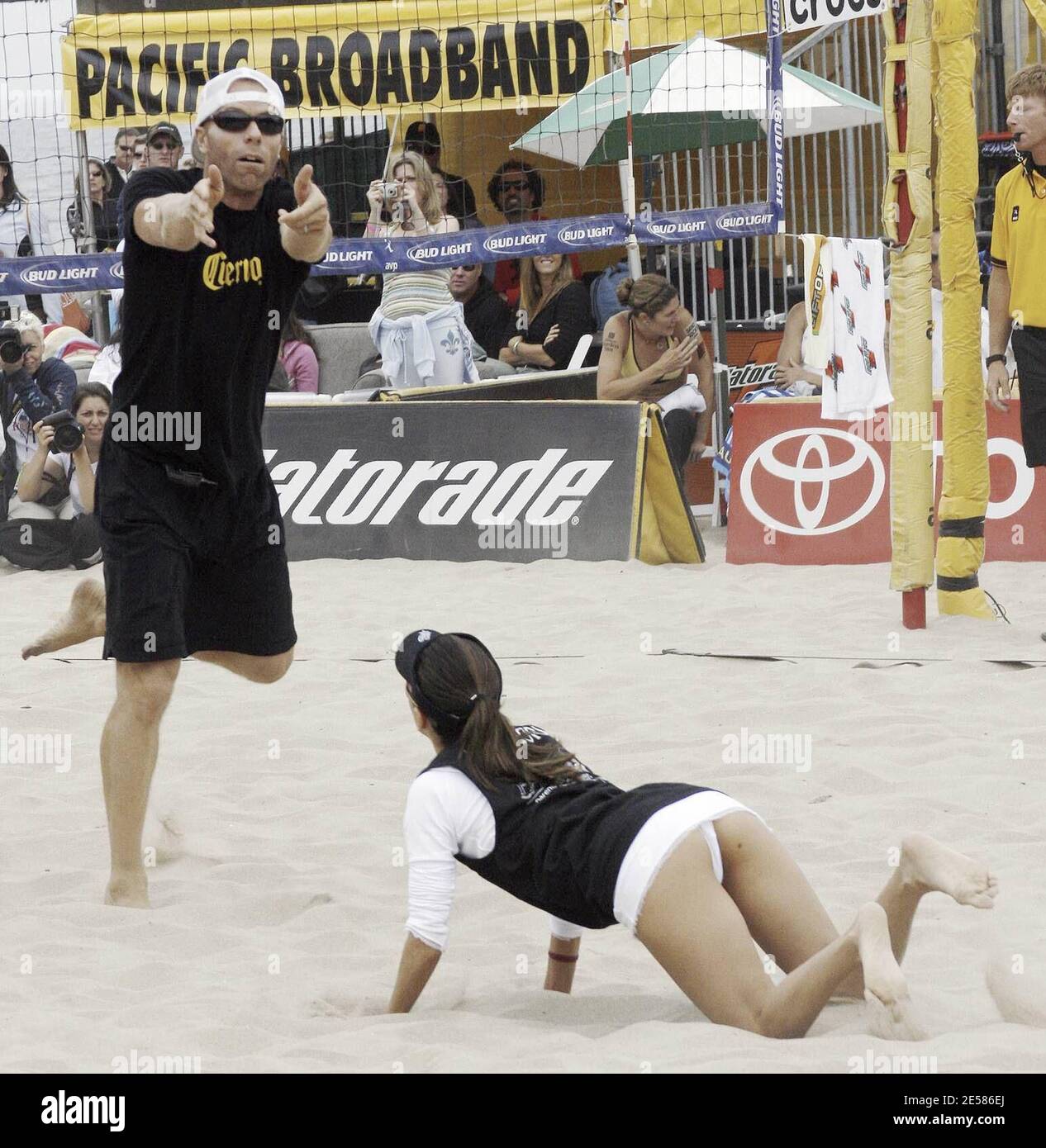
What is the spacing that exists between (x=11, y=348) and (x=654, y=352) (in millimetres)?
3429

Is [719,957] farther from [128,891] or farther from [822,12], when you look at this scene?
[822,12]

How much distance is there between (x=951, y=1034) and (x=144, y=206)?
225cm

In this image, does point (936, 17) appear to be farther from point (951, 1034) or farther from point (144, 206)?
point (951, 1034)

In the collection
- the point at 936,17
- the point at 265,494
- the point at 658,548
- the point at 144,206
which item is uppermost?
the point at 936,17

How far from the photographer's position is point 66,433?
8.13m

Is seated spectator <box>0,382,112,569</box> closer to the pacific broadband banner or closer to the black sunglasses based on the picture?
the pacific broadband banner

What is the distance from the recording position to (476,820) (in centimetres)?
303

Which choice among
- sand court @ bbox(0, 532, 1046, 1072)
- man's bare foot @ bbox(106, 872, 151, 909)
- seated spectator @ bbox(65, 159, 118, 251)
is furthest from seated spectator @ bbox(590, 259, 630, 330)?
man's bare foot @ bbox(106, 872, 151, 909)

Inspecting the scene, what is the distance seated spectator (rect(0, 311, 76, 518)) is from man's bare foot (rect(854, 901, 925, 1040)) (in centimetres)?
710

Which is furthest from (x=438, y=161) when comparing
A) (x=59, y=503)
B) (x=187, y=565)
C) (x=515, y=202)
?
(x=187, y=565)

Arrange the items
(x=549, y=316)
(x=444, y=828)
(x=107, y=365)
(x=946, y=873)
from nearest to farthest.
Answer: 1. (x=946, y=873)
2. (x=444, y=828)
3. (x=107, y=365)
4. (x=549, y=316)
